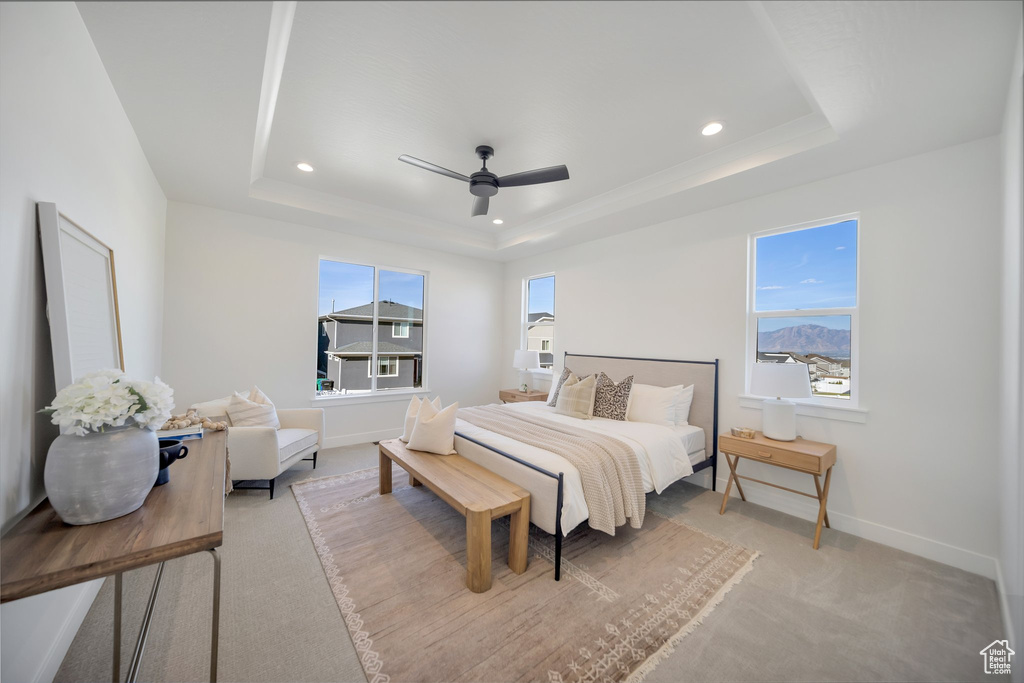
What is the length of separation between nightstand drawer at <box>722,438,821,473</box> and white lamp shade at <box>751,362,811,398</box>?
0.41 meters

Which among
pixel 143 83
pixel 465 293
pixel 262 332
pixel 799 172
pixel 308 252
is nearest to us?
pixel 143 83

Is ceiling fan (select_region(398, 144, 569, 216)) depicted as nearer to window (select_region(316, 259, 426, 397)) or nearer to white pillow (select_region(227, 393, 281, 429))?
white pillow (select_region(227, 393, 281, 429))

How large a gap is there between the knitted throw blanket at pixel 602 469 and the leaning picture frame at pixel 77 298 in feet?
8.01

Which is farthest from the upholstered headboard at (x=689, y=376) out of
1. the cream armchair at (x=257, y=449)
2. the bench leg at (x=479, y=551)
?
the cream armchair at (x=257, y=449)

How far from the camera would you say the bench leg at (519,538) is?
2.22 metres

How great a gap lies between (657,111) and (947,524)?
130 inches

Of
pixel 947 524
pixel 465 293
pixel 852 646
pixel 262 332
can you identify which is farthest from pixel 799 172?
pixel 262 332

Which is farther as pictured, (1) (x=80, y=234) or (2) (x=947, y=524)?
(2) (x=947, y=524)

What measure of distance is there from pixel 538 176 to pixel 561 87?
0.56 meters

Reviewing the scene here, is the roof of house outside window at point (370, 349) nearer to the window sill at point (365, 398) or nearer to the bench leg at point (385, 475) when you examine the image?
the window sill at point (365, 398)

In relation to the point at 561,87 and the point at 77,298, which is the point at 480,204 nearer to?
the point at 561,87

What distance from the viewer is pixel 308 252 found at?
4.44 m

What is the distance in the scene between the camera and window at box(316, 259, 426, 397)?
4.73 metres

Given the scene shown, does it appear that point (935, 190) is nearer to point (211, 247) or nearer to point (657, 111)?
point (657, 111)
